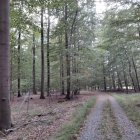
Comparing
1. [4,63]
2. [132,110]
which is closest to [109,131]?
[4,63]

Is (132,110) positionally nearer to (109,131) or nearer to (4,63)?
(109,131)

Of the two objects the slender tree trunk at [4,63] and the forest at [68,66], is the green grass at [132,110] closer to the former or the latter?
the forest at [68,66]

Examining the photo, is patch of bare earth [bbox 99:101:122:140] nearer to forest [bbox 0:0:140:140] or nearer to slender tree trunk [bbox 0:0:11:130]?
forest [bbox 0:0:140:140]

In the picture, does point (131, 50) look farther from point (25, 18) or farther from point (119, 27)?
point (25, 18)

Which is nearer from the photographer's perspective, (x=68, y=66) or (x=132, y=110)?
(x=132, y=110)

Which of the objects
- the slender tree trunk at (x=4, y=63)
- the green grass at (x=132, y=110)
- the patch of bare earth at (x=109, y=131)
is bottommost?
the patch of bare earth at (x=109, y=131)

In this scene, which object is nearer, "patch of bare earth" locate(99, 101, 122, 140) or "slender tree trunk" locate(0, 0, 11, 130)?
"patch of bare earth" locate(99, 101, 122, 140)

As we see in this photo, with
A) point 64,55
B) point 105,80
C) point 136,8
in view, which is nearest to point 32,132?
point 136,8

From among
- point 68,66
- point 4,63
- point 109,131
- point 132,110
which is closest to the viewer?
point 109,131

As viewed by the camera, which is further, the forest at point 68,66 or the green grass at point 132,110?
the green grass at point 132,110

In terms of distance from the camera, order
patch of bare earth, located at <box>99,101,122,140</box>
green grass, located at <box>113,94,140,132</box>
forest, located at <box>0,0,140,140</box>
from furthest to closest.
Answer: green grass, located at <box>113,94,140,132</box>, forest, located at <box>0,0,140,140</box>, patch of bare earth, located at <box>99,101,122,140</box>

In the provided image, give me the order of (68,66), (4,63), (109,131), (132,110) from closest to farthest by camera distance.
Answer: (109,131), (4,63), (132,110), (68,66)

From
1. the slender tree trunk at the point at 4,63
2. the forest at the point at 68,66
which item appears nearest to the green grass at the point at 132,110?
the forest at the point at 68,66

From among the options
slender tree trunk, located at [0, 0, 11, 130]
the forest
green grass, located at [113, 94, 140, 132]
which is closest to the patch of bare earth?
the forest
